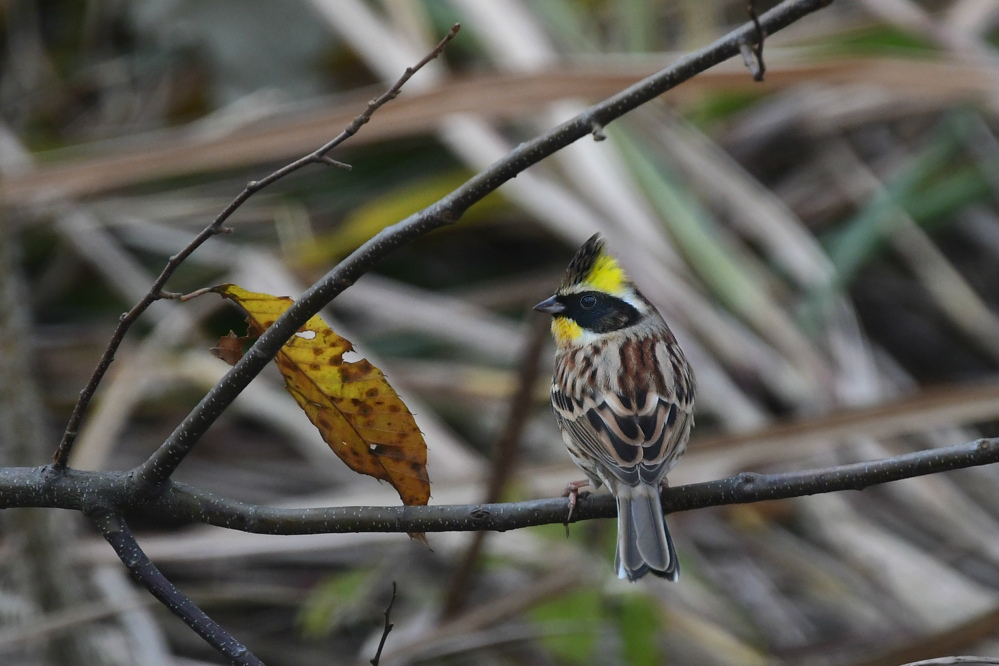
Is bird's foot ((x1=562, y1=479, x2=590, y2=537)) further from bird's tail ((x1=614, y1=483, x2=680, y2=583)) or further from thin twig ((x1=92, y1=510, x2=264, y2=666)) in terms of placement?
thin twig ((x1=92, y1=510, x2=264, y2=666))

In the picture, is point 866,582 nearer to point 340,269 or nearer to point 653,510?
point 653,510

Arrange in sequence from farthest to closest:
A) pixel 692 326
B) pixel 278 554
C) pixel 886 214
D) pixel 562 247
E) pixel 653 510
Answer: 1. pixel 562 247
2. pixel 886 214
3. pixel 692 326
4. pixel 278 554
5. pixel 653 510

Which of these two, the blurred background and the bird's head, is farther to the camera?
the blurred background

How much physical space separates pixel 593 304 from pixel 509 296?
5.69ft

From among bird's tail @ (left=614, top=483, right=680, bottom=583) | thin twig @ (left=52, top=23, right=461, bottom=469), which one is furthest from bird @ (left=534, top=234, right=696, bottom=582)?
thin twig @ (left=52, top=23, right=461, bottom=469)

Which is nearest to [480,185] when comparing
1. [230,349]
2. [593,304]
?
[230,349]

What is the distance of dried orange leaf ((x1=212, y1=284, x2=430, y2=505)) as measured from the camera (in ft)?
5.50

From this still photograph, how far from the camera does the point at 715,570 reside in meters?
3.73

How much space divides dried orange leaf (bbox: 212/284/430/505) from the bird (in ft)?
0.89

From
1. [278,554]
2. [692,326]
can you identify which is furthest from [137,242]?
[692,326]

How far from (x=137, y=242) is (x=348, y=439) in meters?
3.06

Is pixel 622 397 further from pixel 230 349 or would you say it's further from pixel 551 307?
pixel 230 349

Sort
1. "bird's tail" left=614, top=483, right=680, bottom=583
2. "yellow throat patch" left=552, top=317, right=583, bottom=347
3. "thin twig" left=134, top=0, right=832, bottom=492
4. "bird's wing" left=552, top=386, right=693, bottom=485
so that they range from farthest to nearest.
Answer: "yellow throat patch" left=552, top=317, right=583, bottom=347, "bird's wing" left=552, top=386, right=693, bottom=485, "bird's tail" left=614, top=483, right=680, bottom=583, "thin twig" left=134, top=0, right=832, bottom=492

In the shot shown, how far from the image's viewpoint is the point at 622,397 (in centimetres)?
235
